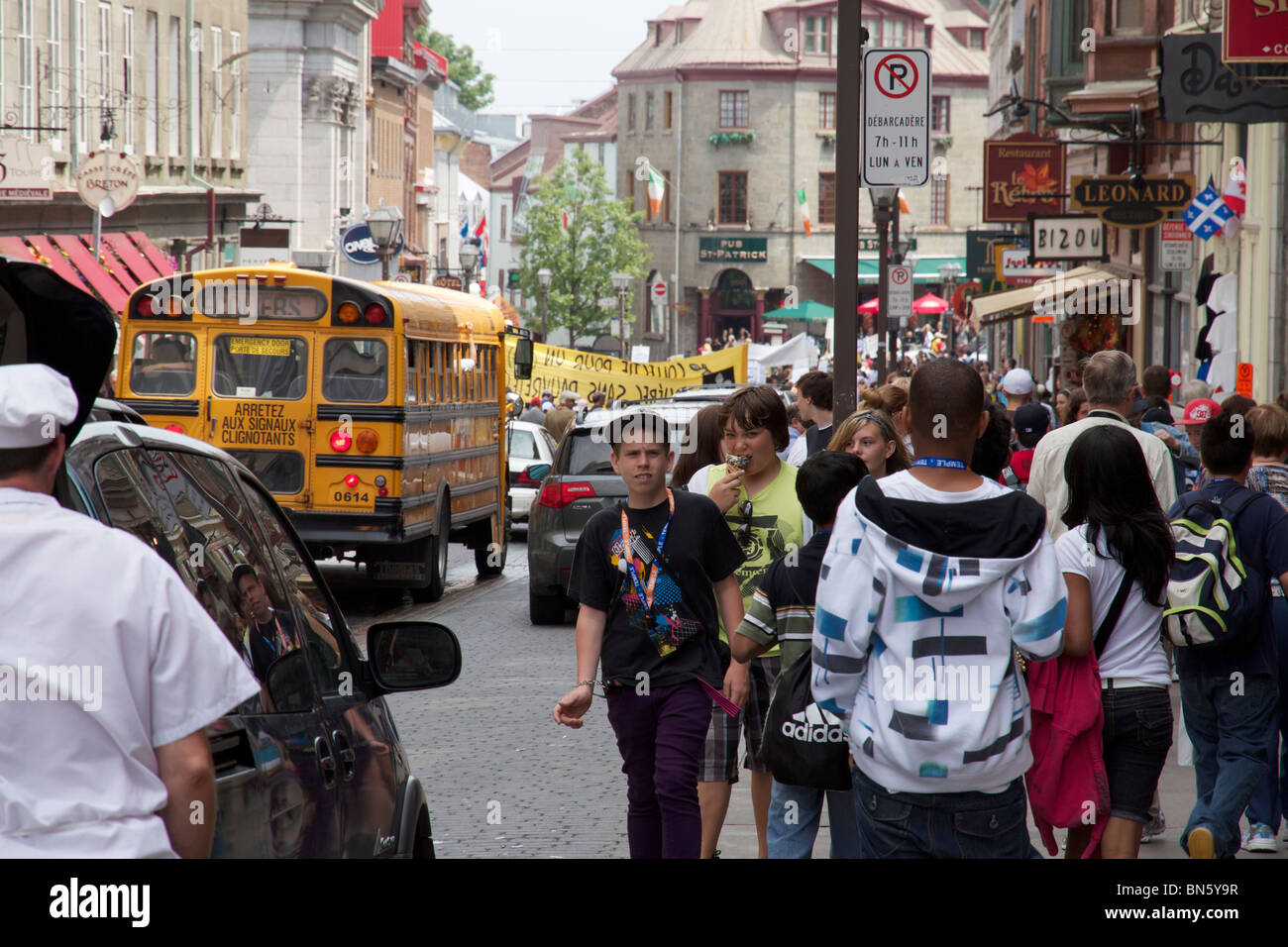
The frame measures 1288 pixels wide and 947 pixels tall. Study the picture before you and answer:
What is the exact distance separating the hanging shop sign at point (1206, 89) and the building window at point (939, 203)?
238 ft

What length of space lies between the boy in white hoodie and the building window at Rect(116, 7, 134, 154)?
3102cm

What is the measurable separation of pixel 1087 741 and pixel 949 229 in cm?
8289

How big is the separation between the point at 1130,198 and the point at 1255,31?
9845 millimetres

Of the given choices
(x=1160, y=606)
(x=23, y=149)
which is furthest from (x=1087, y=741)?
(x=23, y=149)

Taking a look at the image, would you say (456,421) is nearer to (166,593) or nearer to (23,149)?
(23,149)

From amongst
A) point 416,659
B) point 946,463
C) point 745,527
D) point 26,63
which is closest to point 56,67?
point 26,63

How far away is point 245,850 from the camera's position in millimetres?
3258

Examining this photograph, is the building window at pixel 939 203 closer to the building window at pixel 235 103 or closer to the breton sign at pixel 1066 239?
the building window at pixel 235 103

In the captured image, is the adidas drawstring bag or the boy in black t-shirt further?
the adidas drawstring bag

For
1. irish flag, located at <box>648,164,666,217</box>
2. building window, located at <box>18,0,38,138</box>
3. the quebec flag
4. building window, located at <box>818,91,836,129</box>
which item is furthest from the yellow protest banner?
building window, located at <box>818,91,836,129</box>

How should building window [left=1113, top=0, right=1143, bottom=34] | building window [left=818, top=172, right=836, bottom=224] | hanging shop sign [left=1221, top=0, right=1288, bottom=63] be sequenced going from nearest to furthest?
1. hanging shop sign [left=1221, top=0, right=1288, bottom=63]
2. building window [left=1113, top=0, right=1143, bottom=34]
3. building window [left=818, top=172, right=836, bottom=224]

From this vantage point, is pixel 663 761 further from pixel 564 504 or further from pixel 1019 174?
pixel 1019 174

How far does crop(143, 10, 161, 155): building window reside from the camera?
3497 cm

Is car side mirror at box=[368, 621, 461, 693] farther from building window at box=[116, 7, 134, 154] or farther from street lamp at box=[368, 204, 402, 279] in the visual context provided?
building window at box=[116, 7, 134, 154]
